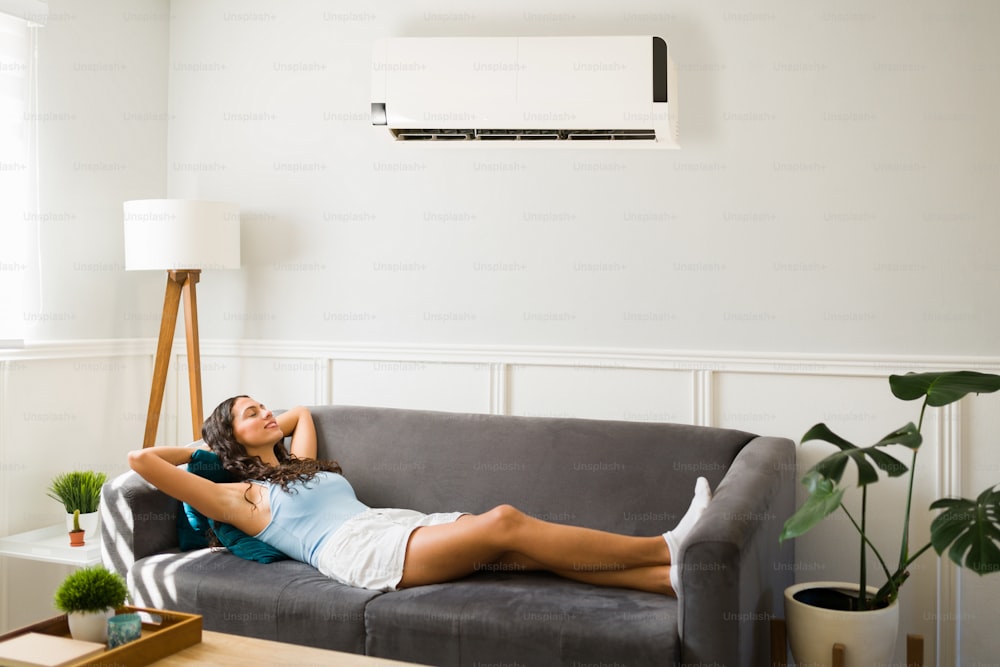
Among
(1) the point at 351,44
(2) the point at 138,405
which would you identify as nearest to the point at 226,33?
(1) the point at 351,44

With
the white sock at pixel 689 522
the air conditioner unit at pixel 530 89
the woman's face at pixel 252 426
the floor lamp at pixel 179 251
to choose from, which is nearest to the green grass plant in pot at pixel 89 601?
the woman's face at pixel 252 426

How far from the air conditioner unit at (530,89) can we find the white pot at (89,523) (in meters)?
1.78

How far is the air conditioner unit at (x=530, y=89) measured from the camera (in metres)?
3.09

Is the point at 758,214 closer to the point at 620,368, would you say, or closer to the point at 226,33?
the point at 620,368

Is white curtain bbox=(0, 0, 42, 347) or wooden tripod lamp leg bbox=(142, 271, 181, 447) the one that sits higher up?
white curtain bbox=(0, 0, 42, 347)

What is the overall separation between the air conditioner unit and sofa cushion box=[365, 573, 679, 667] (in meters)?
1.59

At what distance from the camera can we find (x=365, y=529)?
274 cm

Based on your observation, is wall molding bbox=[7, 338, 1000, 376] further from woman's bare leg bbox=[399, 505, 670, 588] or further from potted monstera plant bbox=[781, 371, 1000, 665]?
woman's bare leg bbox=[399, 505, 670, 588]

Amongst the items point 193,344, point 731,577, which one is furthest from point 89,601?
point 193,344

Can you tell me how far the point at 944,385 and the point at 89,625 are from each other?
2.14 meters

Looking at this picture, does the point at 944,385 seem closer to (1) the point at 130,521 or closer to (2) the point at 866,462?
(2) the point at 866,462

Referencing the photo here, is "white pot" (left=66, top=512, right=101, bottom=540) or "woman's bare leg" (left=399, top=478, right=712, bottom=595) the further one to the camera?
"white pot" (left=66, top=512, right=101, bottom=540)

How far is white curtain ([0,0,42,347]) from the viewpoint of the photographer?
3303 mm

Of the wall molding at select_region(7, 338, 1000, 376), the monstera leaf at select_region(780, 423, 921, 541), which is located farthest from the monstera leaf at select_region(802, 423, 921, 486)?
the wall molding at select_region(7, 338, 1000, 376)
